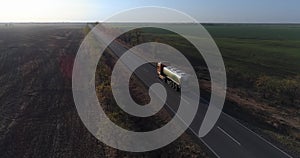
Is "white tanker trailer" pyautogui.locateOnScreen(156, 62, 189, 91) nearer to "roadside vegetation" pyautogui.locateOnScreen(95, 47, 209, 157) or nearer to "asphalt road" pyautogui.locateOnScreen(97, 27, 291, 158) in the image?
"roadside vegetation" pyautogui.locateOnScreen(95, 47, 209, 157)

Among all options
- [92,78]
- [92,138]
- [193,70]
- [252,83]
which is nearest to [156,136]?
[92,138]

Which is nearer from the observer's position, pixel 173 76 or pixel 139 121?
pixel 139 121

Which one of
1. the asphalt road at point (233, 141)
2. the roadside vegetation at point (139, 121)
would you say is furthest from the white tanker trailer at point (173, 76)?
the asphalt road at point (233, 141)

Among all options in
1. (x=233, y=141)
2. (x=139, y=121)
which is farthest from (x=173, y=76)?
(x=233, y=141)

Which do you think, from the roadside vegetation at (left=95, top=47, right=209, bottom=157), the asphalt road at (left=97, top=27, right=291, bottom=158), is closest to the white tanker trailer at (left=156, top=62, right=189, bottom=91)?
the roadside vegetation at (left=95, top=47, right=209, bottom=157)

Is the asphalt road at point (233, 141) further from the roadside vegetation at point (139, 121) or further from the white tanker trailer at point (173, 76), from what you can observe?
the white tanker trailer at point (173, 76)

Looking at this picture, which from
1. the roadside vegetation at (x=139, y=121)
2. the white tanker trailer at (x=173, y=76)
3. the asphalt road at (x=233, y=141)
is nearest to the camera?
the asphalt road at (x=233, y=141)

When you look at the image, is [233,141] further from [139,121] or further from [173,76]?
[173,76]

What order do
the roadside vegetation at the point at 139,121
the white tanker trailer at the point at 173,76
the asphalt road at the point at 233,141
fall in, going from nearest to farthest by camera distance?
the asphalt road at the point at 233,141 → the roadside vegetation at the point at 139,121 → the white tanker trailer at the point at 173,76

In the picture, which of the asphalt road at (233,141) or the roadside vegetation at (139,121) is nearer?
the asphalt road at (233,141)
